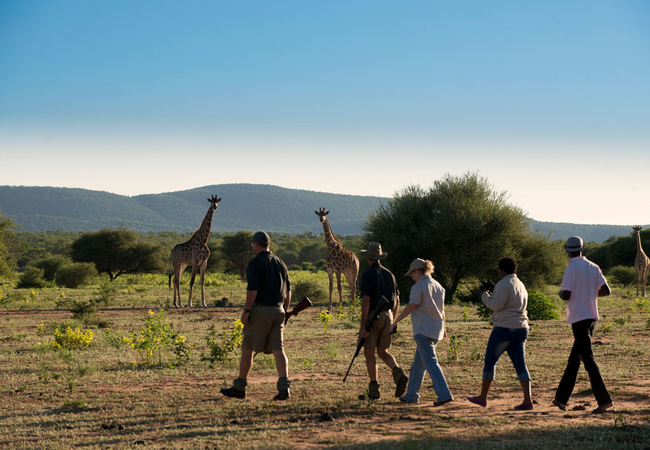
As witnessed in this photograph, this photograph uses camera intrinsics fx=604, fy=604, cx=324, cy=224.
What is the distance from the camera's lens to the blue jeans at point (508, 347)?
709 centimetres

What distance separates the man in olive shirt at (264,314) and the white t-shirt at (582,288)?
11.5 ft

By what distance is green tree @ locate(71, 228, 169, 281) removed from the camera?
42250mm

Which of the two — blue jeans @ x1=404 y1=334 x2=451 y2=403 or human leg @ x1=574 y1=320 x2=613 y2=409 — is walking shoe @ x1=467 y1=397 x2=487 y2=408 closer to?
blue jeans @ x1=404 y1=334 x2=451 y2=403

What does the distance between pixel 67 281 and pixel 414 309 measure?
1286 inches

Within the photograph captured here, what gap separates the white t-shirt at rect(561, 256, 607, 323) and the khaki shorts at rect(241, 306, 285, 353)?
3519 mm

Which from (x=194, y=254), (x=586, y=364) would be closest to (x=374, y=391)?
(x=586, y=364)

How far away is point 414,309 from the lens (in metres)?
7.40

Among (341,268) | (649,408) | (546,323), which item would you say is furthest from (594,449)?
(341,268)

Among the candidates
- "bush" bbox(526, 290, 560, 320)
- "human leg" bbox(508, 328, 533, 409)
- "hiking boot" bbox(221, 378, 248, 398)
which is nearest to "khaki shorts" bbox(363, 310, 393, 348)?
"human leg" bbox(508, 328, 533, 409)

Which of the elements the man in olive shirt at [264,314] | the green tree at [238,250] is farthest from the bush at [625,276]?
the man in olive shirt at [264,314]

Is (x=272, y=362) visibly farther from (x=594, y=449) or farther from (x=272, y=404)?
(x=594, y=449)

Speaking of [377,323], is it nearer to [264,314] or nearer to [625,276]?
[264,314]

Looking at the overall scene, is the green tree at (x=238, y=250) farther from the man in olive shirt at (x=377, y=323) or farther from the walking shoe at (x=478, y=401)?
the walking shoe at (x=478, y=401)

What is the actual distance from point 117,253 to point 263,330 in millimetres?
37634
